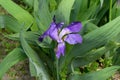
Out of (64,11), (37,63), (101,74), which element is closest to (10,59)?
(37,63)

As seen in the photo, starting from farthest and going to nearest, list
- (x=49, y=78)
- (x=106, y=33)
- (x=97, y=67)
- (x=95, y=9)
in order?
(x=97, y=67)
(x=95, y=9)
(x=49, y=78)
(x=106, y=33)

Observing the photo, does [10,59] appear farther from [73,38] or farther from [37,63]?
[73,38]

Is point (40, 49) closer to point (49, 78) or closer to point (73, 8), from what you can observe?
point (49, 78)

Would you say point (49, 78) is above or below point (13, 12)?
below

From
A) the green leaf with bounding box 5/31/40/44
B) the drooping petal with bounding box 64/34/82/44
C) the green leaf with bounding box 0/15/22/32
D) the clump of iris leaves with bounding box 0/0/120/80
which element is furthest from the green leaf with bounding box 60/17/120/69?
the green leaf with bounding box 0/15/22/32

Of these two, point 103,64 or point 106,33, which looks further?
point 103,64

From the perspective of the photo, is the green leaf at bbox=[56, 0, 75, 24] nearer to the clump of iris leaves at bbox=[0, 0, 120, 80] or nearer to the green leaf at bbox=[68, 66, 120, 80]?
the clump of iris leaves at bbox=[0, 0, 120, 80]

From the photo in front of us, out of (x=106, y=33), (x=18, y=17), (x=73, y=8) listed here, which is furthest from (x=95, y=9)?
(x=18, y=17)

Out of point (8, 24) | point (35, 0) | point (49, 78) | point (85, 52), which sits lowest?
point (49, 78)
